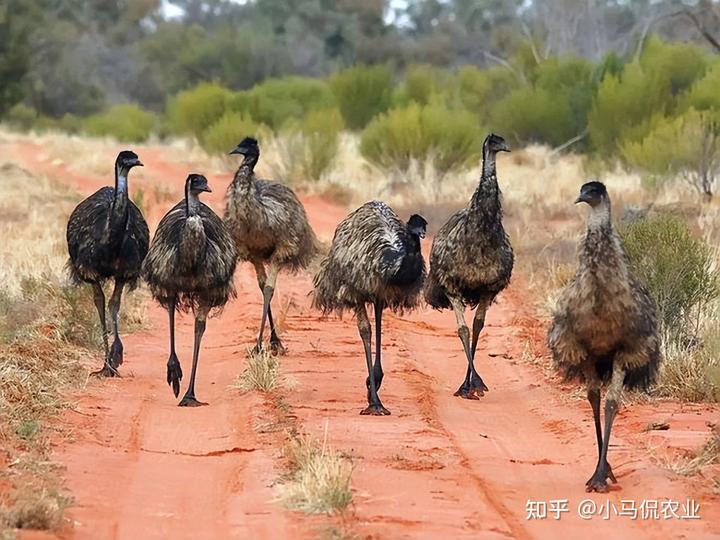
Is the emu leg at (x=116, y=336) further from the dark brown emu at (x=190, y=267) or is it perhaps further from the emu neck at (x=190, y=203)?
the emu neck at (x=190, y=203)

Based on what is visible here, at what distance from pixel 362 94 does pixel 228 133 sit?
22.5ft

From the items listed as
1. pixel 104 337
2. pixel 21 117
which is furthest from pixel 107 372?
pixel 21 117

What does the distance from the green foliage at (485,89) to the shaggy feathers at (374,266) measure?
75.5 ft

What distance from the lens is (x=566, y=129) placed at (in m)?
29.5

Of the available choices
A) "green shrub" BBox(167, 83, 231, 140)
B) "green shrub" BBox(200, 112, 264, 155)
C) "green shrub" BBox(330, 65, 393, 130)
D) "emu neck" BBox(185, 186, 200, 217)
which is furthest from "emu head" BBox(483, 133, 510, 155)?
"green shrub" BBox(330, 65, 393, 130)

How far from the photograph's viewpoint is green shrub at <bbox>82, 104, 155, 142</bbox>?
4716cm

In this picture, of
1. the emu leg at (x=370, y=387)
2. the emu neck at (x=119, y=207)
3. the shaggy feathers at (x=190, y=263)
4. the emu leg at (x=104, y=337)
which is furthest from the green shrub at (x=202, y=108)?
the emu leg at (x=370, y=387)

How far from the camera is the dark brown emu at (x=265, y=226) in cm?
1162

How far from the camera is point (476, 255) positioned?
10016mm

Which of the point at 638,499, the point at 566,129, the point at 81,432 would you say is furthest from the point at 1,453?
the point at 566,129

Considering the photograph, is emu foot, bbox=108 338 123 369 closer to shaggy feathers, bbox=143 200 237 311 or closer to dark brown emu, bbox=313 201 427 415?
shaggy feathers, bbox=143 200 237 311

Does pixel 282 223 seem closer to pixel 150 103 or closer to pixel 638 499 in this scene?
pixel 638 499

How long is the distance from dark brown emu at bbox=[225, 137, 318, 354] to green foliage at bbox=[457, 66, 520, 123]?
68.7 feet

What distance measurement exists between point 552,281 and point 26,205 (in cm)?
1119
